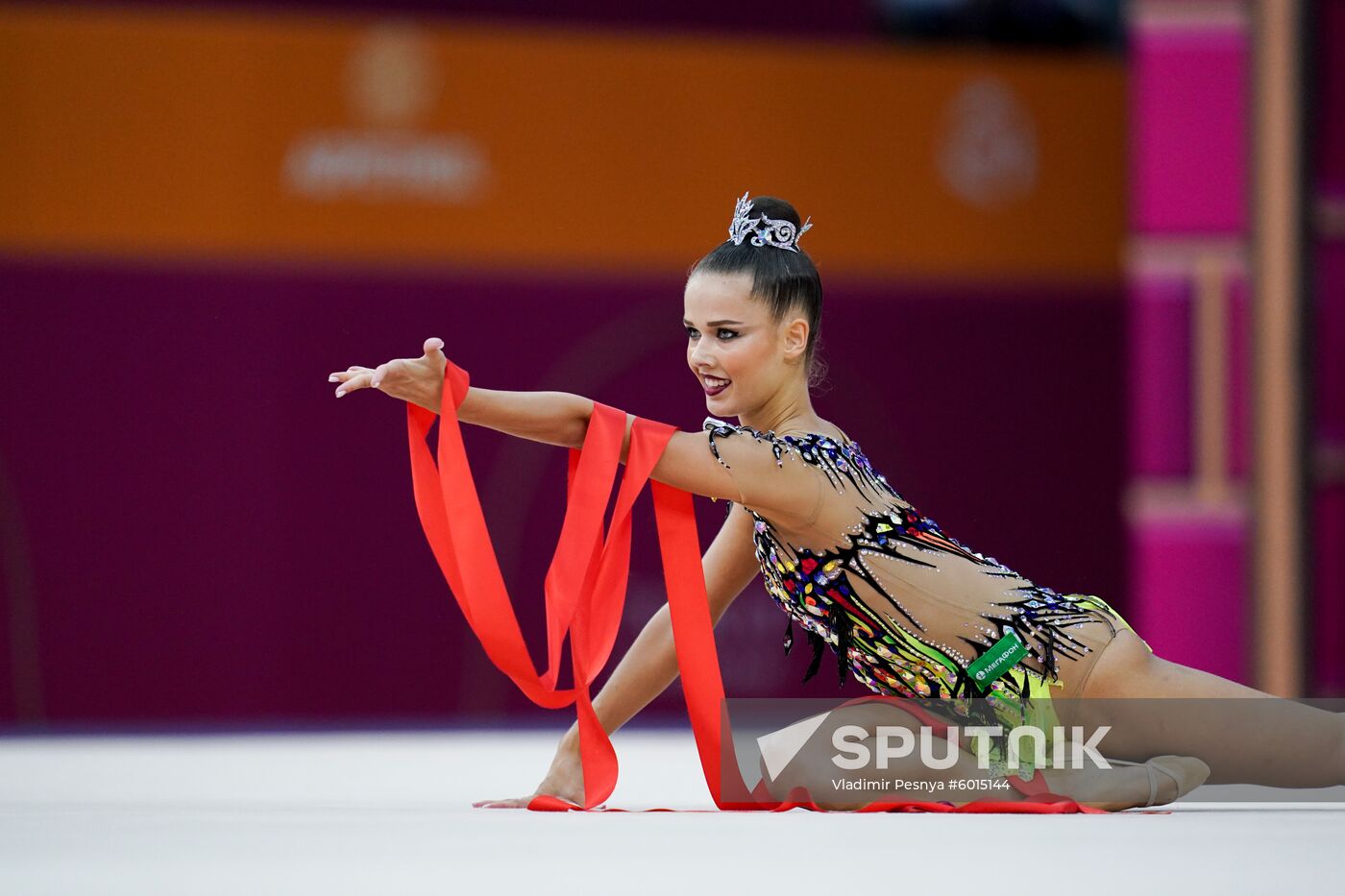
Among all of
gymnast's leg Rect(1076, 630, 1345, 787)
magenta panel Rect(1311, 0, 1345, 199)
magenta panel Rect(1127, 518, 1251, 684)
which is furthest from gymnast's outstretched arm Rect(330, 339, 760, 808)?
magenta panel Rect(1311, 0, 1345, 199)

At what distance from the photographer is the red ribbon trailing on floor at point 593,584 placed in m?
2.03

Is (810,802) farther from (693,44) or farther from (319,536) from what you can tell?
(693,44)

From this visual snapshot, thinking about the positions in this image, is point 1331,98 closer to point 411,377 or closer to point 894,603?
point 894,603

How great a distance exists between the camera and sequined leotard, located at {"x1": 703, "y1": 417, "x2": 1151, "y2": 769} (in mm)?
2053

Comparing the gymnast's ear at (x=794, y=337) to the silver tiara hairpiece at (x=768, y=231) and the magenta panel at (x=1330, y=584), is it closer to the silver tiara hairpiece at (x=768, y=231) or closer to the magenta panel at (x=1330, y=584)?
the silver tiara hairpiece at (x=768, y=231)

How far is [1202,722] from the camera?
2090 mm

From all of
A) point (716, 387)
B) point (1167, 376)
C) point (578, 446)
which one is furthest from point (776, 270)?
point (1167, 376)

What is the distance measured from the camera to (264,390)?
4.63 metres

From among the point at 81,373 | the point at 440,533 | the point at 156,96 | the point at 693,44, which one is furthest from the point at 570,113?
the point at 440,533

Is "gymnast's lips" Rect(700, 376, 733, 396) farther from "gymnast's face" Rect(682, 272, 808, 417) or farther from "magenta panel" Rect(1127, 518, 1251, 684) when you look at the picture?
"magenta panel" Rect(1127, 518, 1251, 684)

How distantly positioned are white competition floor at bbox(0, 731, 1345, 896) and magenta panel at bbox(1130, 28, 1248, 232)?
7.08 ft

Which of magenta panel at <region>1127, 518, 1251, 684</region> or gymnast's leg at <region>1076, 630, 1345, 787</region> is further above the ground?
gymnast's leg at <region>1076, 630, 1345, 787</region>

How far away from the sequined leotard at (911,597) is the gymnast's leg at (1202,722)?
0.04m

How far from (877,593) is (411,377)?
64 cm
